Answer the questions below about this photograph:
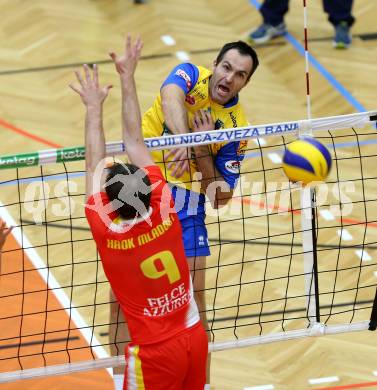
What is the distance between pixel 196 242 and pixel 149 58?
520cm

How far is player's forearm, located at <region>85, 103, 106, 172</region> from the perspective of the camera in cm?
619

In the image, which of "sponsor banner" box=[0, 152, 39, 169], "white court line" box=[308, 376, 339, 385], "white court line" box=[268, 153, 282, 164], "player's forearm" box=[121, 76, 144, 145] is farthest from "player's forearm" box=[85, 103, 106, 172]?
"white court line" box=[268, 153, 282, 164]

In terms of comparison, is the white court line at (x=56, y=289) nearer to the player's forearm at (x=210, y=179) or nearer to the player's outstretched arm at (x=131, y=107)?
the player's forearm at (x=210, y=179)

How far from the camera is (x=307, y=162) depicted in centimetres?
626

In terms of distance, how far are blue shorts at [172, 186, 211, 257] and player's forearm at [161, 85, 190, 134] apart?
462 millimetres

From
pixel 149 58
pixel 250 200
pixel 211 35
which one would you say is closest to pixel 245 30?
pixel 211 35

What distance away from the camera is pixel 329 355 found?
812 cm

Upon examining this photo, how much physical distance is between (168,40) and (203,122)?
550 centimetres

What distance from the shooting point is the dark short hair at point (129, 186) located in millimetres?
5781

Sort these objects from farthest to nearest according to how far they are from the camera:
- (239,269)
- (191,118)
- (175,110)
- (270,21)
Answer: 1. (270,21)
2. (239,269)
3. (191,118)
4. (175,110)

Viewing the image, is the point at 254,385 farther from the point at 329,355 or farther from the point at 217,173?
the point at 217,173

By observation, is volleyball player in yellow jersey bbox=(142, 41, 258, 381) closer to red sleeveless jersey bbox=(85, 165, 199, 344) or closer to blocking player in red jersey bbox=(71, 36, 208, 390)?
blocking player in red jersey bbox=(71, 36, 208, 390)

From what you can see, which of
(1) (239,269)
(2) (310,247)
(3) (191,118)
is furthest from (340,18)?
(2) (310,247)

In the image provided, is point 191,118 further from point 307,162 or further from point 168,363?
point 168,363
